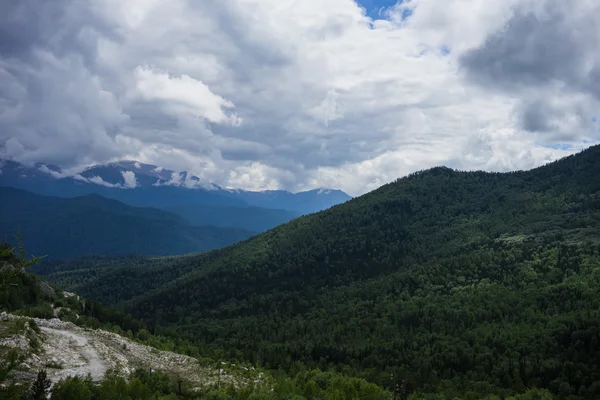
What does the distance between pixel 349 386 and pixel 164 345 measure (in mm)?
61713

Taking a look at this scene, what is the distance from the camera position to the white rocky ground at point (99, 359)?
80250mm

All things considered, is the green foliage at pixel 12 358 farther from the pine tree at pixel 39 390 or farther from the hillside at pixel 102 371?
the pine tree at pixel 39 390

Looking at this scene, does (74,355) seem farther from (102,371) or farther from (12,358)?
(12,358)

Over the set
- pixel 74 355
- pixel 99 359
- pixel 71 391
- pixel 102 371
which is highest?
pixel 71 391

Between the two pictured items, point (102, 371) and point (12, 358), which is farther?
point (102, 371)

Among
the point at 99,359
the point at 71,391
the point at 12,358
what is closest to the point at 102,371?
the point at 99,359

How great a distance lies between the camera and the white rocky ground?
8025 centimetres

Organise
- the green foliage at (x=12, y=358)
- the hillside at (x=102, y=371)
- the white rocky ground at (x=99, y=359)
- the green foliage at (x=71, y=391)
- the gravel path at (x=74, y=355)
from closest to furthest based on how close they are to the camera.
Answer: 1. the green foliage at (x=71, y=391)
2. the hillside at (x=102, y=371)
3. the green foliage at (x=12, y=358)
4. the white rocky ground at (x=99, y=359)
5. the gravel path at (x=74, y=355)

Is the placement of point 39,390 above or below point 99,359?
above

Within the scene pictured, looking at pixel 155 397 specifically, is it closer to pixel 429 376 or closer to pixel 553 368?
pixel 429 376

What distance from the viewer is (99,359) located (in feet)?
297

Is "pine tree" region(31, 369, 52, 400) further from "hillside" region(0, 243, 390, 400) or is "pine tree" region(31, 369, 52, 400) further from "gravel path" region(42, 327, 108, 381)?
"gravel path" region(42, 327, 108, 381)

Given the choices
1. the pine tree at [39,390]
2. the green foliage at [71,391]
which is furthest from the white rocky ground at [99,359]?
the pine tree at [39,390]

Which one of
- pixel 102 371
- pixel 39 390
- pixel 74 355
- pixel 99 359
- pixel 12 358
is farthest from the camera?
pixel 99 359
